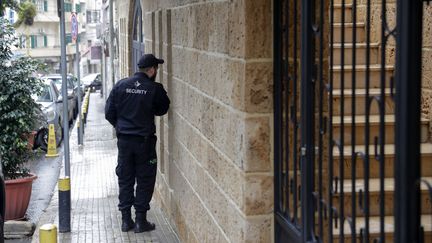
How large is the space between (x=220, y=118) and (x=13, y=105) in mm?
5759

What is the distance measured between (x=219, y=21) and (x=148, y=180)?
10.9 feet

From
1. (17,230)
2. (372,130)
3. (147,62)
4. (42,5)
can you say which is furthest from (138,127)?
(42,5)

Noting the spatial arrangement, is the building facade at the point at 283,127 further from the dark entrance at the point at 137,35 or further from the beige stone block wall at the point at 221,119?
the dark entrance at the point at 137,35

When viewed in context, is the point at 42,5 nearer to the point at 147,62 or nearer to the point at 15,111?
the point at 15,111

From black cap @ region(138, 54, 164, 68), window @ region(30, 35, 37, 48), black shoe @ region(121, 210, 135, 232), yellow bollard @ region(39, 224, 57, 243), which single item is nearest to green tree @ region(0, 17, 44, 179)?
black shoe @ region(121, 210, 135, 232)

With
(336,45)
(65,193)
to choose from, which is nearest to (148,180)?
(65,193)

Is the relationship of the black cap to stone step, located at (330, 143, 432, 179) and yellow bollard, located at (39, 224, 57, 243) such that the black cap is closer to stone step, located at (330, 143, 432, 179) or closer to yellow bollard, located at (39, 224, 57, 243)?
yellow bollard, located at (39, 224, 57, 243)

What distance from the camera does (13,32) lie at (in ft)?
33.9

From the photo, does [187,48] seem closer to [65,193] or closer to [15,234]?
[65,193]

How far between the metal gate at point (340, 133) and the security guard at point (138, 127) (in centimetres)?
329

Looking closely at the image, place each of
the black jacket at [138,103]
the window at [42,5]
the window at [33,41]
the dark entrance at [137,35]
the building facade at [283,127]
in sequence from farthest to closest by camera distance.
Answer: the window at [42,5]
the window at [33,41]
the dark entrance at [137,35]
the black jacket at [138,103]
the building facade at [283,127]

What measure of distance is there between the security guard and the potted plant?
92.6 inches

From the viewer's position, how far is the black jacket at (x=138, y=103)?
7.88 meters

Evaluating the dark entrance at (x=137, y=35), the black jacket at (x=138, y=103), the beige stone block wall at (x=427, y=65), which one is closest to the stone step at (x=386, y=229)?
the beige stone block wall at (x=427, y=65)
